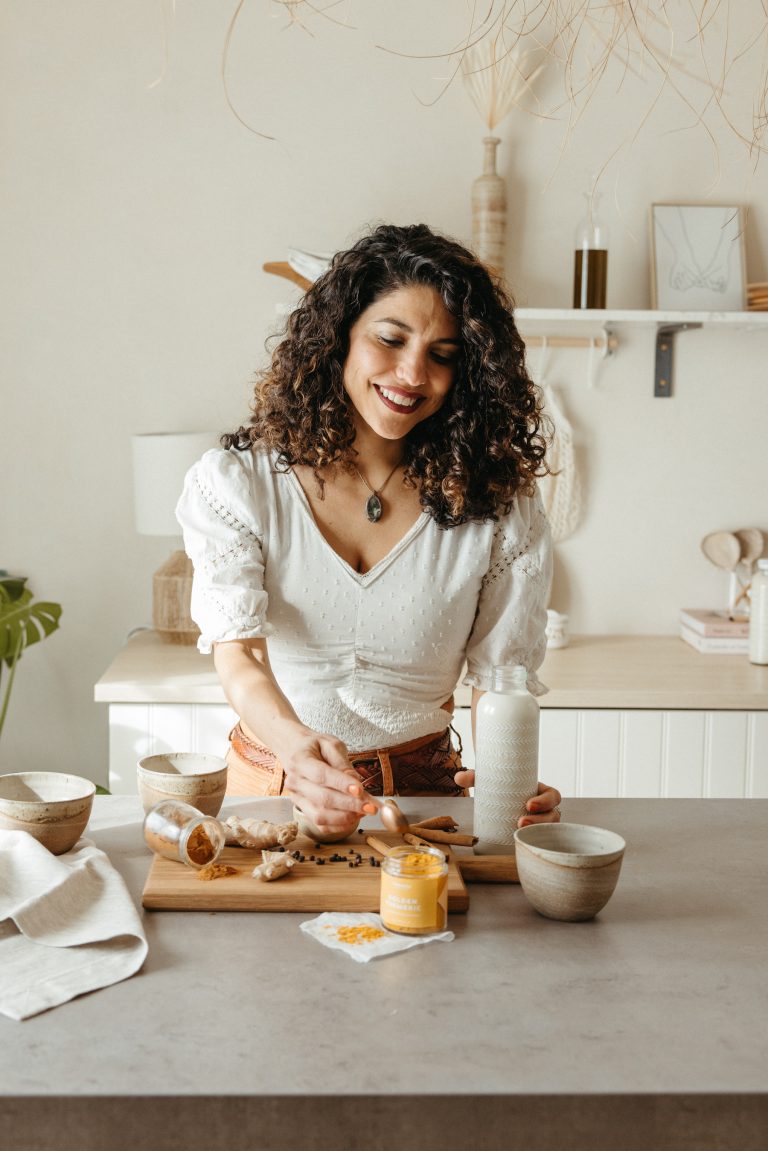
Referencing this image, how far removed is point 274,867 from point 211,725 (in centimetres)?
144

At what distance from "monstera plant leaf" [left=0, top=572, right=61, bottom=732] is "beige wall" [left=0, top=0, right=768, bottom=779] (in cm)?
14

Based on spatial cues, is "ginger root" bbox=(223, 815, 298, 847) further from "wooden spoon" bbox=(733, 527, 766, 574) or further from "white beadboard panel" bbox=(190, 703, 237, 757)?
"wooden spoon" bbox=(733, 527, 766, 574)

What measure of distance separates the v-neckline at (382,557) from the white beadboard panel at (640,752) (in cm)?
108

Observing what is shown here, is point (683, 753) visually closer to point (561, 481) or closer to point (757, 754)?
point (757, 754)

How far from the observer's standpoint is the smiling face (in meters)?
1.71

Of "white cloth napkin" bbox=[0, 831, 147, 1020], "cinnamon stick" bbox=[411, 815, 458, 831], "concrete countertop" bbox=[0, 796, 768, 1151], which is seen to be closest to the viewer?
"concrete countertop" bbox=[0, 796, 768, 1151]

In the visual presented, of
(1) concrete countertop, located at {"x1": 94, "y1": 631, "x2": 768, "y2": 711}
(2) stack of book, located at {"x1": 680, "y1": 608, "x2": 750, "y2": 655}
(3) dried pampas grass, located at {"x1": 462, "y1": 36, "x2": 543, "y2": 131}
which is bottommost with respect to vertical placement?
(1) concrete countertop, located at {"x1": 94, "y1": 631, "x2": 768, "y2": 711}

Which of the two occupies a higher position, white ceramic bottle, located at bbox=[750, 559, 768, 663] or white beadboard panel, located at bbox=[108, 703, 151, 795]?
Result: white ceramic bottle, located at bbox=[750, 559, 768, 663]

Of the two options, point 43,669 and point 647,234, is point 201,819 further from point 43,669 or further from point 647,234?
point 647,234

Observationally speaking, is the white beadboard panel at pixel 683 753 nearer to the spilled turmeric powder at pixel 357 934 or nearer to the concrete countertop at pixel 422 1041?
the concrete countertop at pixel 422 1041

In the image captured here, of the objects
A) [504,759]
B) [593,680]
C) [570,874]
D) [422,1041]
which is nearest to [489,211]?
[593,680]

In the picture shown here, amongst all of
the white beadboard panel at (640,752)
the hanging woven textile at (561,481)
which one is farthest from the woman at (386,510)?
the hanging woven textile at (561,481)

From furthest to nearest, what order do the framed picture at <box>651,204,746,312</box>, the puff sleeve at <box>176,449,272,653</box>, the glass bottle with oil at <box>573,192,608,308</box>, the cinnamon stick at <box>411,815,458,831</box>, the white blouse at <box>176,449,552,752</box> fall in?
the framed picture at <box>651,204,746,312</box>
the glass bottle with oil at <box>573,192,608,308</box>
the white blouse at <box>176,449,552,752</box>
the puff sleeve at <box>176,449,272,653</box>
the cinnamon stick at <box>411,815,458,831</box>

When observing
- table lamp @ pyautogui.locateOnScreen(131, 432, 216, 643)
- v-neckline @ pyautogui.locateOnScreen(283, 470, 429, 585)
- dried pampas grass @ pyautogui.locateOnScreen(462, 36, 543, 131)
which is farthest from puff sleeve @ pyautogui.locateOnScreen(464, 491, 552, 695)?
dried pampas grass @ pyautogui.locateOnScreen(462, 36, 543, 131)
